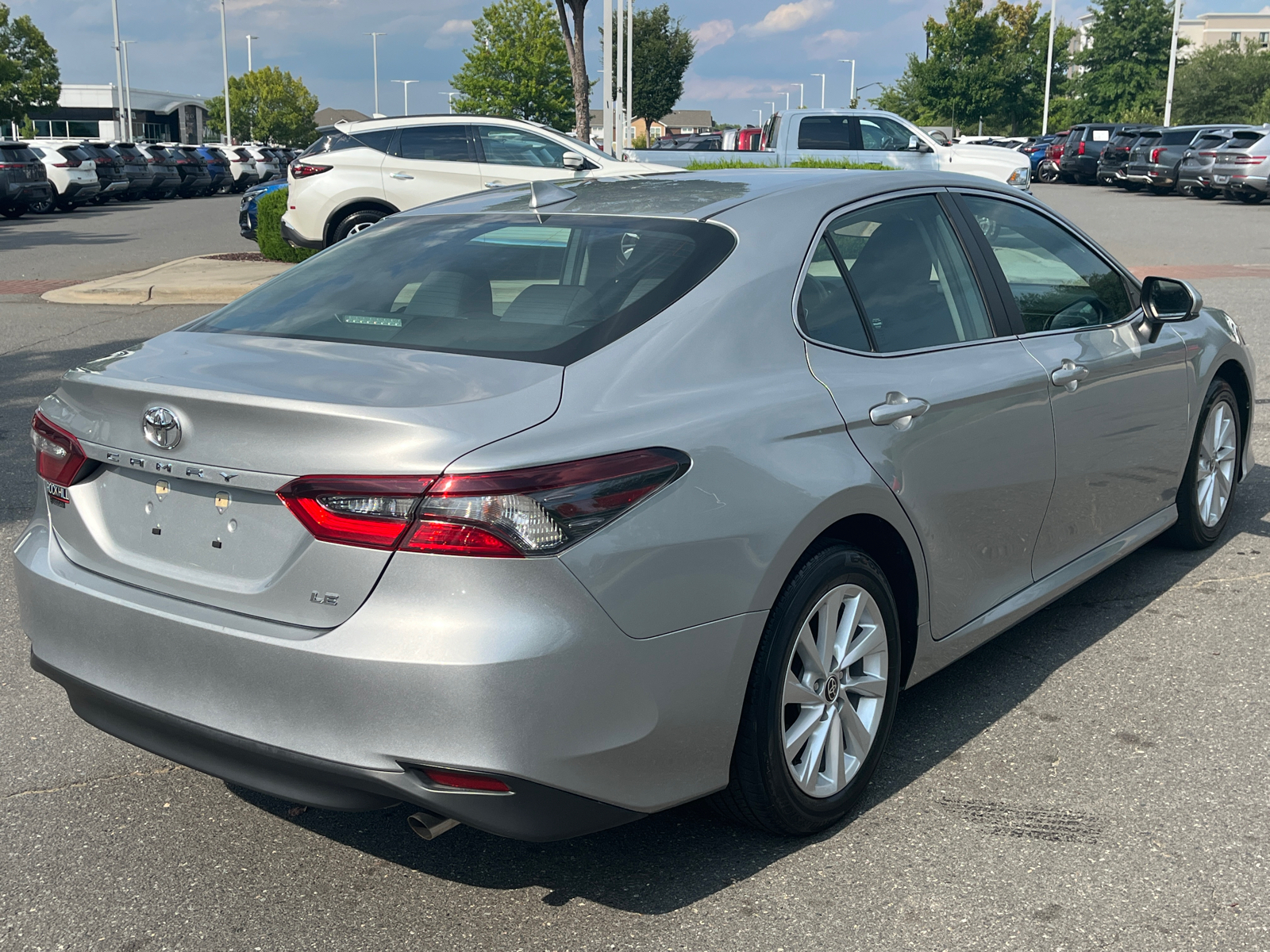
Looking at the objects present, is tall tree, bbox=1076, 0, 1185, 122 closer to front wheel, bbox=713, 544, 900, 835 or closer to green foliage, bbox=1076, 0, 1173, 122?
green foliage, bbox=1076, 0, 1173, 122

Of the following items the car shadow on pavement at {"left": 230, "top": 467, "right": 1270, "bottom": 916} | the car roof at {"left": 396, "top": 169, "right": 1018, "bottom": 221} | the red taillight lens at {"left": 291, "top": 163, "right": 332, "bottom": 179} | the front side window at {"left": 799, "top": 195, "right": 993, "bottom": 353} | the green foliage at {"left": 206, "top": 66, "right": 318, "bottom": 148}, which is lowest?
the car shadow on pavement at {"left": 230, "top": 467, "right": 1270, "bottom": 916}

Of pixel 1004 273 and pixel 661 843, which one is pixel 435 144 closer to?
pixel 1004 273

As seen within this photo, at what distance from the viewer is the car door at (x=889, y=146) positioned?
757 inches

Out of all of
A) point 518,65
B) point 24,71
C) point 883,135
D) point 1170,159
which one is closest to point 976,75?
point 518,65

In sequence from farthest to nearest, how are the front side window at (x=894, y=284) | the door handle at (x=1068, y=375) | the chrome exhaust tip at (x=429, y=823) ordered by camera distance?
the door handle at (x=1068, y=375) → the front side window at (x=894, y=284) → the chrome exhaust tip at (x=429, y=823)

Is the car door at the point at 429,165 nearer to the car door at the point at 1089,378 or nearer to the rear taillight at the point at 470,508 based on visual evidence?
the car door at the point at 1089,378

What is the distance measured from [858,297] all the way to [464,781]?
1.73 m

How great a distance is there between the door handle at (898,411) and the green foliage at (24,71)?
59619 millimetres

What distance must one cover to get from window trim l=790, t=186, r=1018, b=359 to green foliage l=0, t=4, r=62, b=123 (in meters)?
59.1

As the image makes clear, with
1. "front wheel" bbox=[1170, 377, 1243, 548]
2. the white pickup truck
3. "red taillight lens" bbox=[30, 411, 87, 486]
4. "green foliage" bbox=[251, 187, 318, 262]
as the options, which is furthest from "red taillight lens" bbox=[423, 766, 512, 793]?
the white pickup truck

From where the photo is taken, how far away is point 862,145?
19422 mm

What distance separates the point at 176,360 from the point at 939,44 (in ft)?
266

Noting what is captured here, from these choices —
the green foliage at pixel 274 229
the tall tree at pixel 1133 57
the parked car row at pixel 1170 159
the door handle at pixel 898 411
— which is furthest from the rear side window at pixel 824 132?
the tall tree at pixel 1133 57

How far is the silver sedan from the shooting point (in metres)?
2.44
